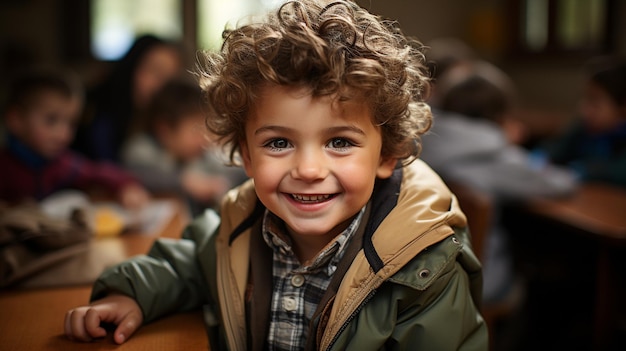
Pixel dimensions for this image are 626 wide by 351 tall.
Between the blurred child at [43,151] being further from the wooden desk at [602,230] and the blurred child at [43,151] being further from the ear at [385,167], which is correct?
the wooden desk at [602,230]

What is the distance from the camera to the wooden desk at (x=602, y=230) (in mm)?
1931

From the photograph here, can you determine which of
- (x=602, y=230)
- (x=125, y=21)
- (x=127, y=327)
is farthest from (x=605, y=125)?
(x=125, y=21)

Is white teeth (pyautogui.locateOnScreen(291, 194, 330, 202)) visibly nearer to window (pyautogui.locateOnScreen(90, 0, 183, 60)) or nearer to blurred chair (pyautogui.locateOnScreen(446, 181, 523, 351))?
blurred chair (pyautogui.locateOnScreen(446, 181, 523, 351))

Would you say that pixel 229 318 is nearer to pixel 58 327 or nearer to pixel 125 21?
pixel 58 327

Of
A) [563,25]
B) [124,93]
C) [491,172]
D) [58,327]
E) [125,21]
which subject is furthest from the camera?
[125,21]

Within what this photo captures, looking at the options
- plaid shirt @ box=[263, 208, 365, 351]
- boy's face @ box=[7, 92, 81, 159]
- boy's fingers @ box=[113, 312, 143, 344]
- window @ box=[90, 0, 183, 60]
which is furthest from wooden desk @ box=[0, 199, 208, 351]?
window @ box=[90, 0, 183, 60]

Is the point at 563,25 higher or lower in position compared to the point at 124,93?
higher

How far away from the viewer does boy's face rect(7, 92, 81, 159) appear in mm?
2100

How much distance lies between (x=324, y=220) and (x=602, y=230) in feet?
3.82

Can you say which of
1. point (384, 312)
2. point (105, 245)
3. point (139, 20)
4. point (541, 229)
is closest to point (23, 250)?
point (105, 245)

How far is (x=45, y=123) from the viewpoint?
2.12 m

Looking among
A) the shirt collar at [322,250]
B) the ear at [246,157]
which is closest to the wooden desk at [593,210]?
the shirt collar at [322,250]

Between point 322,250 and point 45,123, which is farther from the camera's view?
point 45,123

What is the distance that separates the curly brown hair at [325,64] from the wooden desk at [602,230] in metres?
1.02
